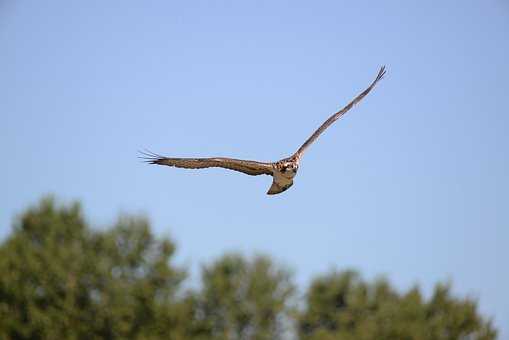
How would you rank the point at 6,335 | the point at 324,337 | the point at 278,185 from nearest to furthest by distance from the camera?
the point at 278,185, the point at 6,335, the point at 324,337

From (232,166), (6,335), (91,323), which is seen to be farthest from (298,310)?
(232,166)

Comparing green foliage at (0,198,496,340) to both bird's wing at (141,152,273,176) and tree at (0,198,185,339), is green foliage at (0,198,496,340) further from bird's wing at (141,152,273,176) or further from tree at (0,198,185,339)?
bird's wing at (141,152,273,176)

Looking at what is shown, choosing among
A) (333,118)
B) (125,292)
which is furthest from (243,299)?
(333,118)

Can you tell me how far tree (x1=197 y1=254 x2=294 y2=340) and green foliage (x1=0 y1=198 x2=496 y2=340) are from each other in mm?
53

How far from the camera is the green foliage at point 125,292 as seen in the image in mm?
55875

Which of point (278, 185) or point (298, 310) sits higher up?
point (298, 310)

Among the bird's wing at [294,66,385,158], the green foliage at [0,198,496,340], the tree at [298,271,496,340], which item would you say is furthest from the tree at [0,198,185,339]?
the bird's wing at [294,66,385,158]

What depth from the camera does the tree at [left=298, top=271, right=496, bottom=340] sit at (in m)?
62.0

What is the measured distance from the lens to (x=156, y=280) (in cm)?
5722

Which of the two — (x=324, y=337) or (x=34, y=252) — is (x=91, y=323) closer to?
(x=34, y=252)

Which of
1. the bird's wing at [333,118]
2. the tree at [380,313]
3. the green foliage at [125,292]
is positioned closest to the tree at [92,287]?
the green foliage at [125,292]

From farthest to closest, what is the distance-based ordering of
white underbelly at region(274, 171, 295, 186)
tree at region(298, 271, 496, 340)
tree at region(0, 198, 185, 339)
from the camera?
1. tree at region(298, 271, 496, 340)
2. tree at region(0, 198, 185, 339)
3. white underbelly at region(274, 171, 295, 186)

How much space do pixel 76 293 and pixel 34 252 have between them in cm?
319

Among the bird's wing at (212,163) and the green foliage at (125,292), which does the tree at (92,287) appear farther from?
the bird's wing at (212,163)
